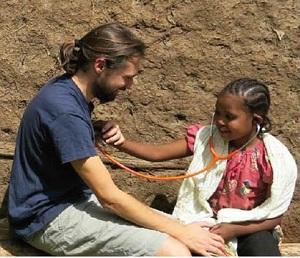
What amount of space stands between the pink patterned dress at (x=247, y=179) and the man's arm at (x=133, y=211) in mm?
314

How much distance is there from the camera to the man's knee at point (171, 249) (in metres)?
3.05

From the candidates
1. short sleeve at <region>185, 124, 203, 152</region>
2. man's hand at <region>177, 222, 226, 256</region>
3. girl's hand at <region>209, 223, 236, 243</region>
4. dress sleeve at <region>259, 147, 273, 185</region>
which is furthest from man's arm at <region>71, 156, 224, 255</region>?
short sleeve at <region>185, 124, 203, 152</region>

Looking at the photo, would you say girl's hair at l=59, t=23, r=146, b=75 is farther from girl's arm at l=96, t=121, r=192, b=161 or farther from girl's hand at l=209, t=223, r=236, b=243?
girl's hand at l=209, t=223, r=236, b=243

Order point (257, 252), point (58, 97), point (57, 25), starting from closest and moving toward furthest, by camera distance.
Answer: point (58, 97)
point (257, 252)
point (57, 25)

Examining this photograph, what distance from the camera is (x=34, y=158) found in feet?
10.4

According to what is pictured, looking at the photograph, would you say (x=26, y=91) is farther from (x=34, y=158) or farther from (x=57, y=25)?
(x=34, y=158)

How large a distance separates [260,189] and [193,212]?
0.31 m

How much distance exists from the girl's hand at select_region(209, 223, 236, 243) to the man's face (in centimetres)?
72

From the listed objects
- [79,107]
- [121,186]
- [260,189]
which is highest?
[79,107]

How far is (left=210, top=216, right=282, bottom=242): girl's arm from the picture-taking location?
3.35 m

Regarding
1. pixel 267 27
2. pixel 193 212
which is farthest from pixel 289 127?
pixel 193 212

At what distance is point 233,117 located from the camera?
3359 mm

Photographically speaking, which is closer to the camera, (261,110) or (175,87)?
(261,110)

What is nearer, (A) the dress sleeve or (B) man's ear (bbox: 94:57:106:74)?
(B) man's ear (bbox: 94:57:106:74)
